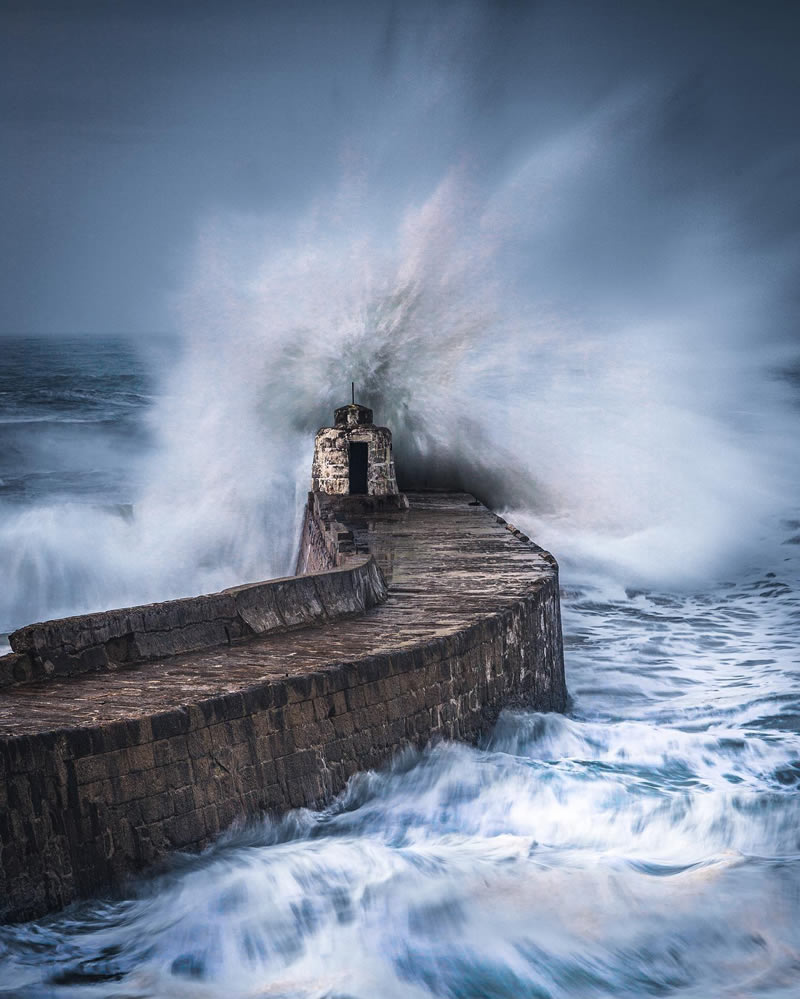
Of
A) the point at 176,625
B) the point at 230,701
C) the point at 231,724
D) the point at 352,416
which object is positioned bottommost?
the point at 231,724

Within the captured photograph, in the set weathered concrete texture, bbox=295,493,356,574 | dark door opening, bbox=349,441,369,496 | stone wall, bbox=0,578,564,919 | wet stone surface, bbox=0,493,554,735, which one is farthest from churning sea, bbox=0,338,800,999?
dark door opening, bbox=349,441,369,496

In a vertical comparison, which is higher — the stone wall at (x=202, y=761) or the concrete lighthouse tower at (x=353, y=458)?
the concrete lighthouse tower at (x=353, y=458)

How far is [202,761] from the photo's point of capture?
652 centimetres

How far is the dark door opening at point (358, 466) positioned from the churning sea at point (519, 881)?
8.50 meters

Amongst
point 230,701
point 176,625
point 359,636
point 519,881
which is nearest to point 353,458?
point 359,636

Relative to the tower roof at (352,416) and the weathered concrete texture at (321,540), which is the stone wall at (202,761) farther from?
the tower roof at (352,416)

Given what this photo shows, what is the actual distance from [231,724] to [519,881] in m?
1.77

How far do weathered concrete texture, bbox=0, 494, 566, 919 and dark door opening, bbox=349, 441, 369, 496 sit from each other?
9746 millimetres

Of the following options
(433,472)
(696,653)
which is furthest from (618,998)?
(433,472)

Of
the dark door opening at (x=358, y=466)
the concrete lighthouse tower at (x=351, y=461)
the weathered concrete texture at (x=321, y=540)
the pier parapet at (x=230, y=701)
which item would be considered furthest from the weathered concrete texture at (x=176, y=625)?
the dark door opening at (x=358, y=466)

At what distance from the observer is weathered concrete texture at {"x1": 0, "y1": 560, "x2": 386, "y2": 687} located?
7.36 m

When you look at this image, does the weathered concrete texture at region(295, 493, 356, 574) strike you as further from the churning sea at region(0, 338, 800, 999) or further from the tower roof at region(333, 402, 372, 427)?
the churning sea at region(0, 338, 800, 999)

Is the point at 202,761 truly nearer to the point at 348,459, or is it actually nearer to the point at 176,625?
the point at 176,625

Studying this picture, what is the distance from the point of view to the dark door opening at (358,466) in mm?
20344
